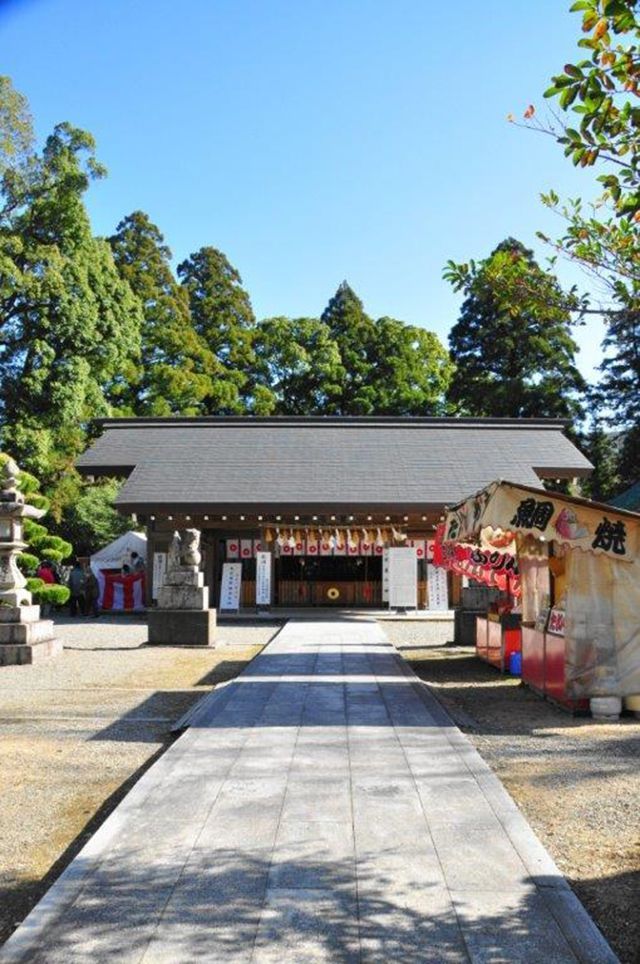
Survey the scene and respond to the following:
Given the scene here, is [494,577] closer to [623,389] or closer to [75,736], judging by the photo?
[75,736]

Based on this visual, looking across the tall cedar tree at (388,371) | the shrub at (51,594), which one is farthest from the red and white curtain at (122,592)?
the tall cedar tree at (388,371)

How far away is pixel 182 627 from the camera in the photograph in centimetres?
1430

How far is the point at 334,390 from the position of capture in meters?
38.8

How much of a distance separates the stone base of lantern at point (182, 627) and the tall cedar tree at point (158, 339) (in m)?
19.3

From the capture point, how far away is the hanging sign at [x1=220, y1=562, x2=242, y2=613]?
68.8ft

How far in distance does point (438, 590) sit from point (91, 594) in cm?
904

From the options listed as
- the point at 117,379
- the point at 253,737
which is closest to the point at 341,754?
the point at 253,737

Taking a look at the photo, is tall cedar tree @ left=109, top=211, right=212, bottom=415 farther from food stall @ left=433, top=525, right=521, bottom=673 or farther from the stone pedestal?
food stall @ left=433, top=525, right=521, bottom=673

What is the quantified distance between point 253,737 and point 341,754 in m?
0.84

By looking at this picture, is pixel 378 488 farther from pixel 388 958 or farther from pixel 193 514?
pixel 388 958

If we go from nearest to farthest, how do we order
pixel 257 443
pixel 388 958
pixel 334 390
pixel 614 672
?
pixel 388 958 → pixel 614 672 → pixel 257 443 → pixel 334 390

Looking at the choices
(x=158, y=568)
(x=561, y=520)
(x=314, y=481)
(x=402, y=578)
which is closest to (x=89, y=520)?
(x=158, y=568)

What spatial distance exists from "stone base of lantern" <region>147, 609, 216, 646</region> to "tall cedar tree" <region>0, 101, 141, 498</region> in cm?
1238

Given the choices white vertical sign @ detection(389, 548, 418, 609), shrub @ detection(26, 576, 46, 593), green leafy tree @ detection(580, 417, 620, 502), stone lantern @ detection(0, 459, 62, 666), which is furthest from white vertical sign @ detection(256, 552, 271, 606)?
green leafy tree @ detection(580, 417, 620, 502)
